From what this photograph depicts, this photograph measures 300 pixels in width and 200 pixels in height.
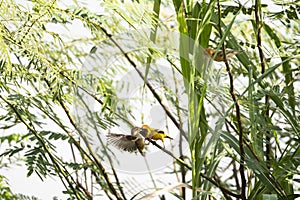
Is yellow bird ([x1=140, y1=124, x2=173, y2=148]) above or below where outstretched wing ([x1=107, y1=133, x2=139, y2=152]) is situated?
above

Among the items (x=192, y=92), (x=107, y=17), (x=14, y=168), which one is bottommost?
(x=14, y=168)

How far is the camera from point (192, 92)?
2.04 feet

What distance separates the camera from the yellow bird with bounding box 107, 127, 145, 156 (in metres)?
0.72

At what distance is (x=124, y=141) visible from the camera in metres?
0.73

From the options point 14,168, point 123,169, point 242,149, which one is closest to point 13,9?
point 123,169

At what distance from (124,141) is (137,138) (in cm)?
2

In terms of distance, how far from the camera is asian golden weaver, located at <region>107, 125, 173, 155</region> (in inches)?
28.3

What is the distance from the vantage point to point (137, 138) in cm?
72

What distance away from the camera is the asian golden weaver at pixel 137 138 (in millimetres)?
719

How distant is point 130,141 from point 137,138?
14 mm

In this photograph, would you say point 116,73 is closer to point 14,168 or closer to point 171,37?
point 171,37

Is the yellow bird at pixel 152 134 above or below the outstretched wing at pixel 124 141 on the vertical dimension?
above

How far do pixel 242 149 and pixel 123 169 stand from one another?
0.19 m

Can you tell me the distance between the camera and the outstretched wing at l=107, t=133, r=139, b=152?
0.72 metres
